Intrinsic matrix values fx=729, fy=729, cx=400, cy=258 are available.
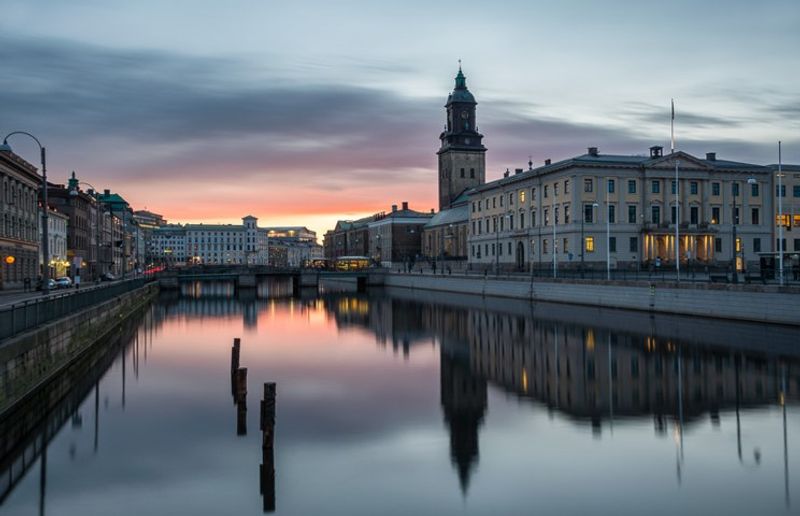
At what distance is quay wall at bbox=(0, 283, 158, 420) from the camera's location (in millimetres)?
24312

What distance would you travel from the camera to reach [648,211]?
341 feet

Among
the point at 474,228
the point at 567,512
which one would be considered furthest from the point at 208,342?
the point at 474,228

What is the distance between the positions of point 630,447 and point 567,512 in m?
5.99

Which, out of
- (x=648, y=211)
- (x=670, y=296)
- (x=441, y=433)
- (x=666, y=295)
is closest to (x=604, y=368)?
(x=441, y=433)

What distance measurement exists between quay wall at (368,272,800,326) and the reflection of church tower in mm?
21955

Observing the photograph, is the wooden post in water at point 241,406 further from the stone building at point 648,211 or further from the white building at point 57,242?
the stone building at point 648,211

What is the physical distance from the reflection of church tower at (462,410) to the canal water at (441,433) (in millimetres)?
105

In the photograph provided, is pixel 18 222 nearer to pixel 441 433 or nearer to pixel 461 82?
pixel 441 433

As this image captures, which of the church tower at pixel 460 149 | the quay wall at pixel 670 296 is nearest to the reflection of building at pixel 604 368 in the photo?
the quay wall at pixel 670 296

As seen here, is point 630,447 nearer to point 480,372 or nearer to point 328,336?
point 480,372

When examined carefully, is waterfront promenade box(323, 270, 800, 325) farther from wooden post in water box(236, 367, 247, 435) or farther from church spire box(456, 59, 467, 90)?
church spire box(456, 59, 467, 90)

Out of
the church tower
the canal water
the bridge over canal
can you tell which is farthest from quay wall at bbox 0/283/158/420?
the church tower

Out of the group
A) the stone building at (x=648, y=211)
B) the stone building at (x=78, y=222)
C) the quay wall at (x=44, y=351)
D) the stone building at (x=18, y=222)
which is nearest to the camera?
the quay wall at (x=44, y=351)

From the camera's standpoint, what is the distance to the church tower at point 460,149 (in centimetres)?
17812
